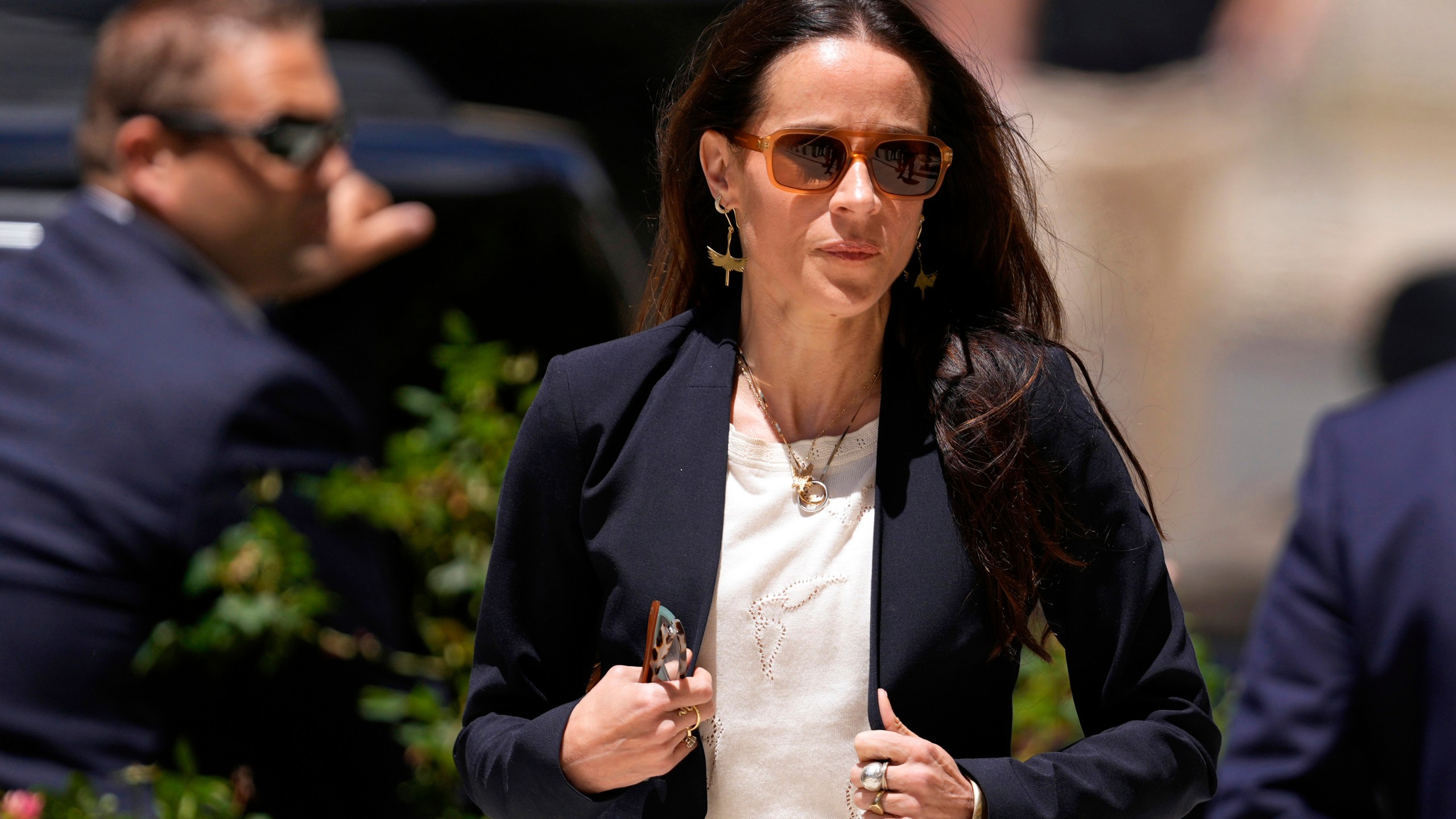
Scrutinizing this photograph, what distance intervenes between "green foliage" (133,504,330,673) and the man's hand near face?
1.06m

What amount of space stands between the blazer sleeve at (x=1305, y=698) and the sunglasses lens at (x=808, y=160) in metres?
1.10

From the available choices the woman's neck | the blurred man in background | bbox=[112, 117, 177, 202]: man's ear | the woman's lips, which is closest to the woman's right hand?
the woman's neck

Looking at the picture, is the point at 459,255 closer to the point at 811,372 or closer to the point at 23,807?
the point at 23,807

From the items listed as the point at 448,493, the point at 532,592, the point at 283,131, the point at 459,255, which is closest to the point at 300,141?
the point at 283,131

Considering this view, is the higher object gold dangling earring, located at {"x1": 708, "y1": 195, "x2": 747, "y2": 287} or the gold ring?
gold dangling earring, located at {"x1": 708, "y1": 195, "x2": 747, "y2": 287}

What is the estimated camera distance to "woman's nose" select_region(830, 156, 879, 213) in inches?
54.5

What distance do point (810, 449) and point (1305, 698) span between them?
98cm

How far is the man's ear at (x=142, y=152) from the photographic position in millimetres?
3180

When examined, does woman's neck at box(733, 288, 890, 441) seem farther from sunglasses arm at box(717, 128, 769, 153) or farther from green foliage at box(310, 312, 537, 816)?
green foliage at box(310, 312, 537, 816)

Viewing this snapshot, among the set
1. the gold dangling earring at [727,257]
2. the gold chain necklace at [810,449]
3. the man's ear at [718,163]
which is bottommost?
the gold chain necklace at [810,449]

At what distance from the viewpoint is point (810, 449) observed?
1.50 m

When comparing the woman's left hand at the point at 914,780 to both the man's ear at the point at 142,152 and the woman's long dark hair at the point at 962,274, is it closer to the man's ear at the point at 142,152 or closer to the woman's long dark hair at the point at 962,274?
the woman's long dark hair at the point at 962,274

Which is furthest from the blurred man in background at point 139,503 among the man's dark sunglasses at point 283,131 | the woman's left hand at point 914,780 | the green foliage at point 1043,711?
the woman's left hand at point 914,780

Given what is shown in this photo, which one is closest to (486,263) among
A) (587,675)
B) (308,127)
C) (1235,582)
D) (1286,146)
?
(308,127)
